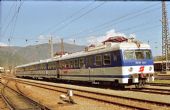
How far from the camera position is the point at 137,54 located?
24344 mm

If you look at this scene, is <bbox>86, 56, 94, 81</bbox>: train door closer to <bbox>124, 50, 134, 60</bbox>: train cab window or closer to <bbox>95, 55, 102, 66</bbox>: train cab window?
<bbox>95, 55, 102, 66</bbox>: train cab window

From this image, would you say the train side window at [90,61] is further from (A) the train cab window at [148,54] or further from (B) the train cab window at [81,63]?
(A) the train cab window at [148,54]

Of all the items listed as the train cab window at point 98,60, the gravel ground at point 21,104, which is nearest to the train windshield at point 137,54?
the train cab window at point 98,60

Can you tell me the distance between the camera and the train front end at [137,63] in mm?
23406

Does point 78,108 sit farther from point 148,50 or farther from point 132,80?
point 148,50

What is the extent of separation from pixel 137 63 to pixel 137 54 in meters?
0.69

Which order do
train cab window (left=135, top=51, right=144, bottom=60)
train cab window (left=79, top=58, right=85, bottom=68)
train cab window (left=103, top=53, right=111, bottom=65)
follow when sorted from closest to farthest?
1. train cab window (left=135, top=51, right=144, bottom=60)
2. train cab window (left=103, top=53, right=111, bottom=65)
3. train cab window (left=79, top=58, right=85, bottom=68)

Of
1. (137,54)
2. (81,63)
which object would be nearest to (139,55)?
(137,54)

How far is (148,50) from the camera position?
81.9ft

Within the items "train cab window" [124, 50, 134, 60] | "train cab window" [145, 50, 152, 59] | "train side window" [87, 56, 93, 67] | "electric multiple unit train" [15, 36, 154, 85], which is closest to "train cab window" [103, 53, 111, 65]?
"electric multiple unit train" [15, 36, 154, 85]

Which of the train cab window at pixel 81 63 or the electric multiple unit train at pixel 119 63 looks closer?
the electric multiple unit train at pixel 119 63

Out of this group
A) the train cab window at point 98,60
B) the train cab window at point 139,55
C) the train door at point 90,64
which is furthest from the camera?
the train door at point 90,64

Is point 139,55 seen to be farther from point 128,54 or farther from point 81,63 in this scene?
point 81,63

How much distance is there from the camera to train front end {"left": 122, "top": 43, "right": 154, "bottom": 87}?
23.4m
